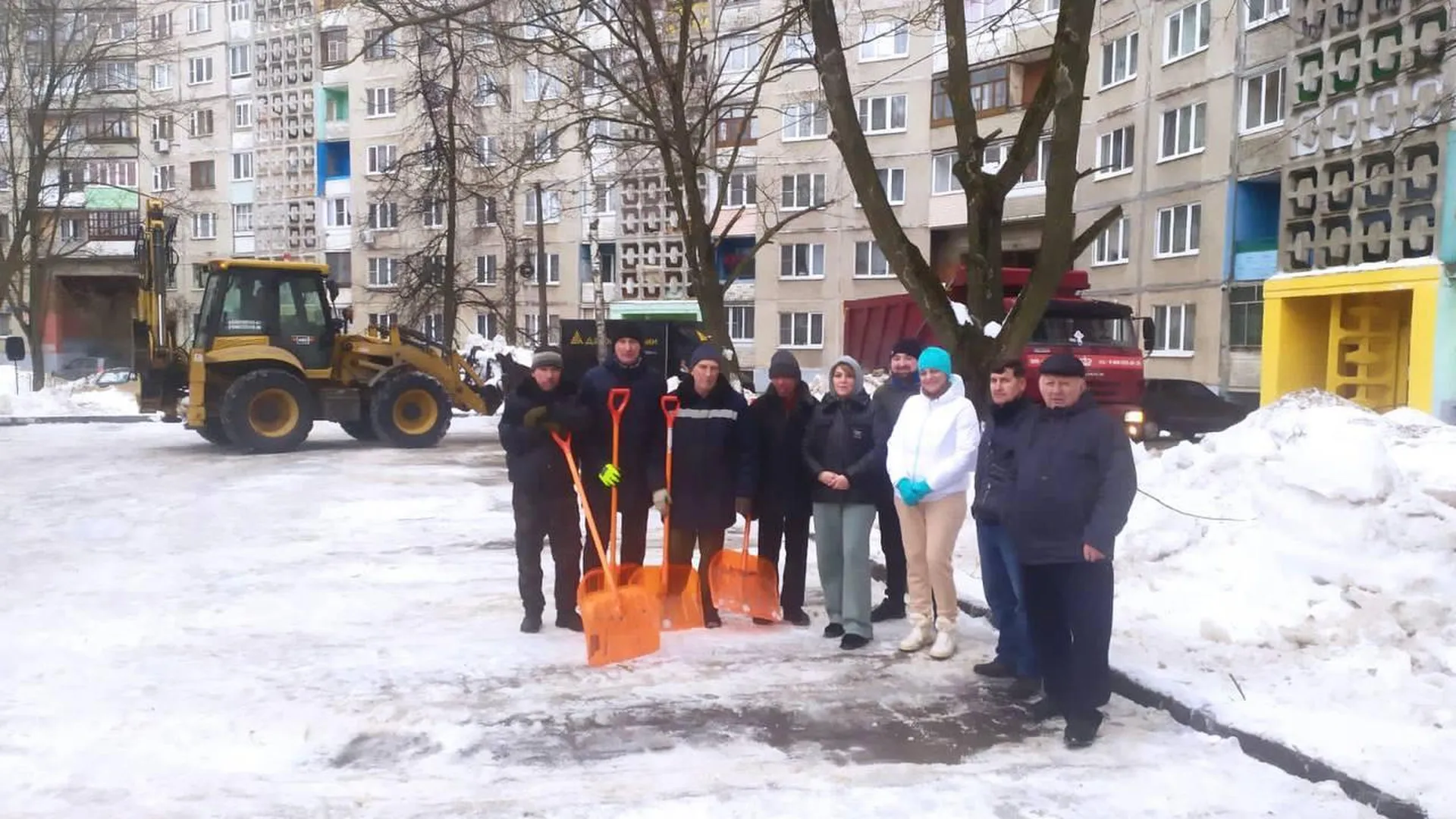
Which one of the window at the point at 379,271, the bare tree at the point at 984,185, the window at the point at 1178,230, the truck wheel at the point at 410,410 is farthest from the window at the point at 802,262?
the bare tree at the point at 984,185

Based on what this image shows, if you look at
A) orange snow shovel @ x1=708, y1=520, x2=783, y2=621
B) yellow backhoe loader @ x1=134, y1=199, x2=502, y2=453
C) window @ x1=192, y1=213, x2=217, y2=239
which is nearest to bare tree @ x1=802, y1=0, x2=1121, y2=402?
orange snow shovel @ x1=708, y1=520, x2=783, y2=621

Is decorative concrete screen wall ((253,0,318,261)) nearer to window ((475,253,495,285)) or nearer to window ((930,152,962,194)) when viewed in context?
window ((475,253,495,285))

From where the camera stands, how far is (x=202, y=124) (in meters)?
56.2

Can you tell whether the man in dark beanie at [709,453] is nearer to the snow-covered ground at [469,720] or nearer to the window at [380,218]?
the snow-covered ground at [469,720]

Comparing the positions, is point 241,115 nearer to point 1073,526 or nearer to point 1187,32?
point 1187,32

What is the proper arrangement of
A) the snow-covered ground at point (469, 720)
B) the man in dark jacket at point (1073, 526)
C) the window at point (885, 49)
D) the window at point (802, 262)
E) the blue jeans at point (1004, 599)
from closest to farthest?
the snow-covered ground at point (469, 720) < the man in dark jacket at point (1073, 526) < the blue jeans at point (1004, 599) < the window at point (885, 49) < the window at point (802, 262)

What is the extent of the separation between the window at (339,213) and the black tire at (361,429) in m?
34.3

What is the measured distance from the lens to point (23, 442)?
66.7ft

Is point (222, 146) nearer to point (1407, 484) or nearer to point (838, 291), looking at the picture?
Result: point (838, 291)

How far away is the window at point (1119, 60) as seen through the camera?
3281 centimetres

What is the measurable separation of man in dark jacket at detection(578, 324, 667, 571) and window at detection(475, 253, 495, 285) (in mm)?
43051

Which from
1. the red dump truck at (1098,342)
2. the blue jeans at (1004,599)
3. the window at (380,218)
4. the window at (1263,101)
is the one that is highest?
the window at (1263,101)

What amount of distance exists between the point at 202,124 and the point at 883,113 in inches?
1349

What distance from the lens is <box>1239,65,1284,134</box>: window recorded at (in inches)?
1065
